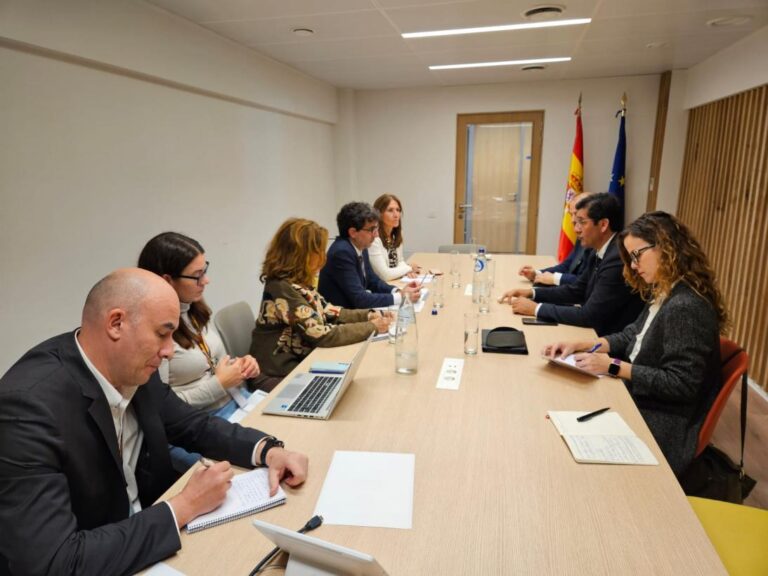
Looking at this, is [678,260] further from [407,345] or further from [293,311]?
[293,311]

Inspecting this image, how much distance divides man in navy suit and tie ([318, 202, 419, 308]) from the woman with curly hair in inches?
24.4

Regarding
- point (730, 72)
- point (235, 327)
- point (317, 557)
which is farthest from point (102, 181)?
point (730, 72)

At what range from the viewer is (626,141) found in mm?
5582

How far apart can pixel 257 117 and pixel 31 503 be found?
4.09 m

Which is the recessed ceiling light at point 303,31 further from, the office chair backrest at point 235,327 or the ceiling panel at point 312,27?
the office chair backrest at point 235,327

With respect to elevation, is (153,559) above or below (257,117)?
below

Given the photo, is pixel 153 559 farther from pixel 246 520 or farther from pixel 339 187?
pixel 339 187

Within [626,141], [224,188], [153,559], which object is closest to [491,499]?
[153,559]

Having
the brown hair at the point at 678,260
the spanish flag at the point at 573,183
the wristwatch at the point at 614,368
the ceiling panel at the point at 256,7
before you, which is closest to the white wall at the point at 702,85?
the spanish flag at the point at 573,183

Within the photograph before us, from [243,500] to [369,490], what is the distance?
11.8 inches

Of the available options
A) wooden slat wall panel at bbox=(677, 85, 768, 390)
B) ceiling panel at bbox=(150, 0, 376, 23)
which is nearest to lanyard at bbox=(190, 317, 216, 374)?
ceiling panel at bbox=(150, 0, 376, 23)

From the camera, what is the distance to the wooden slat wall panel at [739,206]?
3484 millimetres

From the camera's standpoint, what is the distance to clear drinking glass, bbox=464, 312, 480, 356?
1.99 meters

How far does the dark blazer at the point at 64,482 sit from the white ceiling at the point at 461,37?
2529 millimetres
